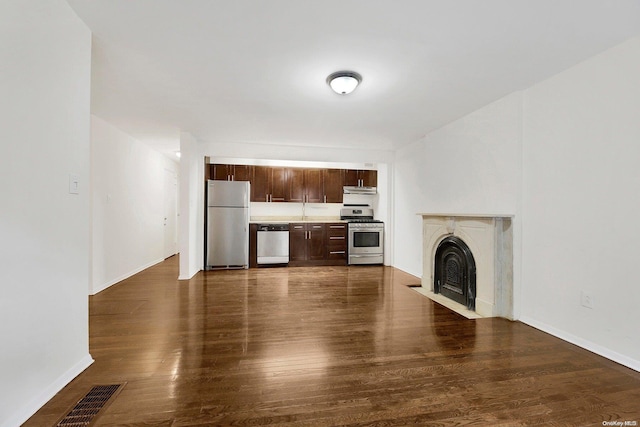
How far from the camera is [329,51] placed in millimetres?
2217

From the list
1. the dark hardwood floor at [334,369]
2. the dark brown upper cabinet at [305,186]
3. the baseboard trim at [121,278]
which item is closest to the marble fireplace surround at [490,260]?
the dark hardwood floor at [334,369]

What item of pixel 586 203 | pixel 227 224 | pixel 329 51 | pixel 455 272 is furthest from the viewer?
pixel 227 224

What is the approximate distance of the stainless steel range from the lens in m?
5.90

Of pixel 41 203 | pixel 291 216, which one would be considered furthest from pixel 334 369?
pixel 291 216

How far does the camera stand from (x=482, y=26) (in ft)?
6.22

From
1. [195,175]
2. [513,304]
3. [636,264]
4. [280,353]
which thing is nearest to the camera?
[636,264]

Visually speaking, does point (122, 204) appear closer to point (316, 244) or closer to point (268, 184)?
point (268, 184)

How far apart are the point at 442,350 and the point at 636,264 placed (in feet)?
5.00

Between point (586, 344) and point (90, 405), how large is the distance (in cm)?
359

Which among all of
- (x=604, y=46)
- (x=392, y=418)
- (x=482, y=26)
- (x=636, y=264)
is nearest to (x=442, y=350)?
(x=392, y=418)

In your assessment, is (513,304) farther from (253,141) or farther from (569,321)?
(253,141)

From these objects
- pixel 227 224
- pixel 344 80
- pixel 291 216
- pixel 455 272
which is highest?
pixel 344 80

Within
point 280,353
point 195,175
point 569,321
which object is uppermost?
point 195,175

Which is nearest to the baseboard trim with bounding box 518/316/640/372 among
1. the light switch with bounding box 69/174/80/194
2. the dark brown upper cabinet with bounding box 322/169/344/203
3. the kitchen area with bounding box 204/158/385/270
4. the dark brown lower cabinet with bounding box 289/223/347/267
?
the kitchen area with bounding box 204/158/385/270
